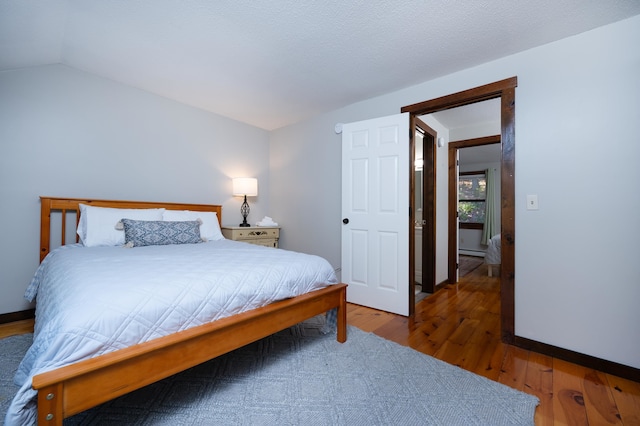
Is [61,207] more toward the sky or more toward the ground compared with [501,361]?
more toward the sky

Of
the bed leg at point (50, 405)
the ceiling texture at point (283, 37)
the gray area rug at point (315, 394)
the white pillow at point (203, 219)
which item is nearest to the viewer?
the bed leg at point (50, 405)

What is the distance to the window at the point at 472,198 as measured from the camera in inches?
265

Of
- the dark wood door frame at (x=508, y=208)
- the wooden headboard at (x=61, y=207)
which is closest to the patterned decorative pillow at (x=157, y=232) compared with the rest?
the wooden headboard at (x=61, y=207)

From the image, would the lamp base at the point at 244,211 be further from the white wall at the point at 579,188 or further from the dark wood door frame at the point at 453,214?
the white wall at the point at 579,188

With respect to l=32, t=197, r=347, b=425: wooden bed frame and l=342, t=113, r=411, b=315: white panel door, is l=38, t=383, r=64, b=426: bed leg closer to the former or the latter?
l=32, t=197, r=347, b=425: wooden bed frame

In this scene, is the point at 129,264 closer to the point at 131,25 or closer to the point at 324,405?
the point at 324,405

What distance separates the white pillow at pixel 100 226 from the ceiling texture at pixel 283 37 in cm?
129

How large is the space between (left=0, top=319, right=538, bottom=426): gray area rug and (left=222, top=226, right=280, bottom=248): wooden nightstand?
5.88ft

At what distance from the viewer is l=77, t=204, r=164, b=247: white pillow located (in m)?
2.30

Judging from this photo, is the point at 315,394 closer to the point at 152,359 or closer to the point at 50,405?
the point at 152,359

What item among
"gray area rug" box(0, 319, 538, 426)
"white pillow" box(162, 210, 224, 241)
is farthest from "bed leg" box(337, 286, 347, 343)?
"white pillow" box(162, 210, 224, 241)

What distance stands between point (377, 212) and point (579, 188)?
155 centimetres

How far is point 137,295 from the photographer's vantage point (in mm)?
1144

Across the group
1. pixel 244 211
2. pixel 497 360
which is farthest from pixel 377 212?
pixel 244 211
